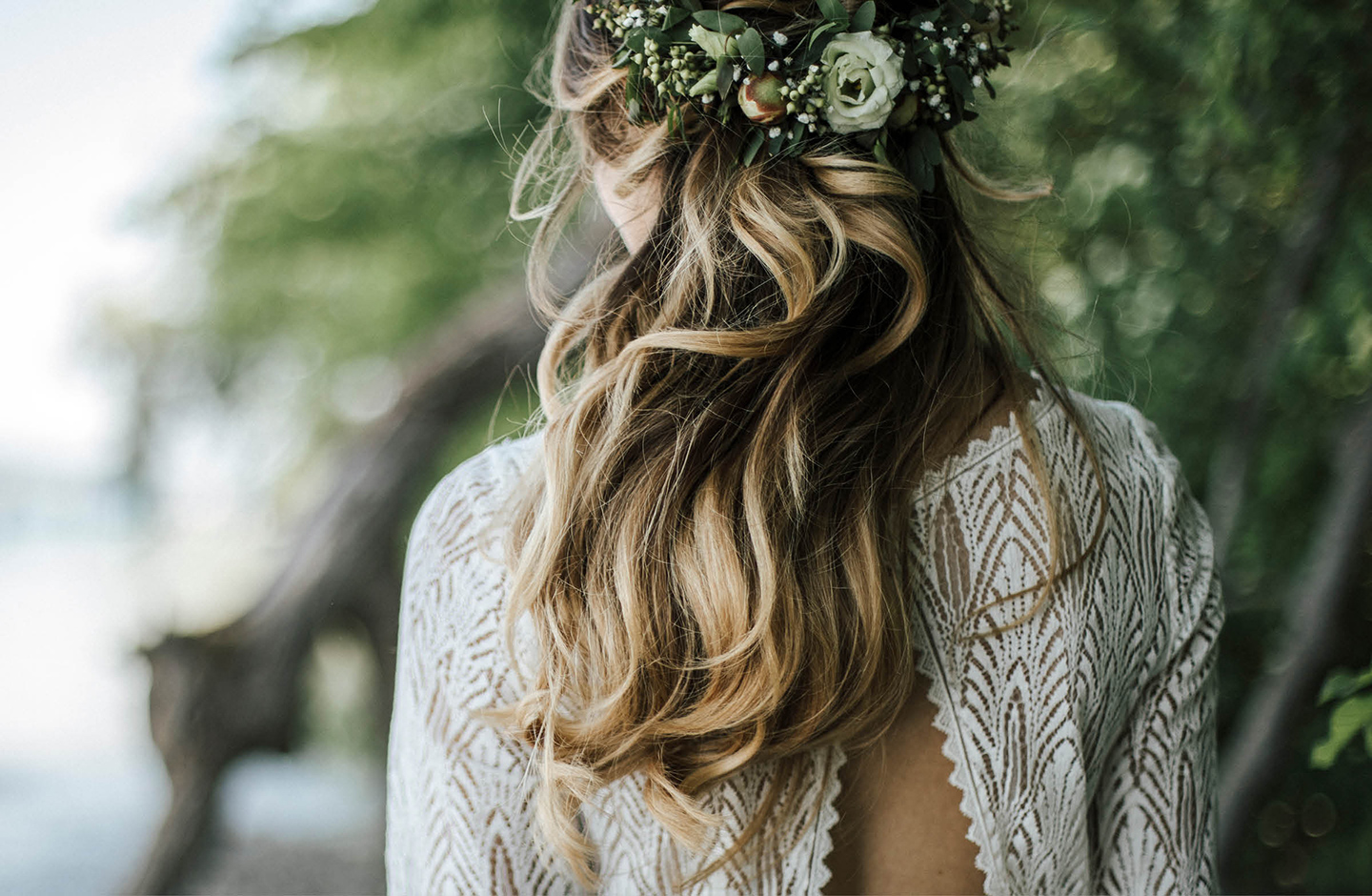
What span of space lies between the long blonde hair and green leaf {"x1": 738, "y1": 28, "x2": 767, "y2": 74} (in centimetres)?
4

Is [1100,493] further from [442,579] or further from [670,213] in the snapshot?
[442,579]

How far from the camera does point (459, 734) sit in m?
0.78

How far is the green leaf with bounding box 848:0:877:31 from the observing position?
2.41 ft

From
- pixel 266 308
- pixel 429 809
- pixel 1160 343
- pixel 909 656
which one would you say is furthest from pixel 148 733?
pixel 1160 343

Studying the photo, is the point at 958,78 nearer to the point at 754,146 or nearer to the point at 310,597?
the point at 754,146

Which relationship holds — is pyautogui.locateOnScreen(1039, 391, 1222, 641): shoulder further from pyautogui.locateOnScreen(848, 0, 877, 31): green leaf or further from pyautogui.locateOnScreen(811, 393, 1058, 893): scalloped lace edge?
pyautogui.locateOnScreen(848, 0, 877, 31): green leaf

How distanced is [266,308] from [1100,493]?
2.40 metres

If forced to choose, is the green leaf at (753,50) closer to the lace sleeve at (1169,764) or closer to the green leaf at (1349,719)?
the lace sleeve at (1169,764)

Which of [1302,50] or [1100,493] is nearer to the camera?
[1100,493]

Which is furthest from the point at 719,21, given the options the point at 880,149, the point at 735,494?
the point at 735,494

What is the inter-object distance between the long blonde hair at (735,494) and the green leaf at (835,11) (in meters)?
0.04

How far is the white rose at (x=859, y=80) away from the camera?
73 centimetres

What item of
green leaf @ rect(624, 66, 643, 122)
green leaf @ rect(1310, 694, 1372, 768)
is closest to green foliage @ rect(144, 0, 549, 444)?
green leaf @ rect(624, 66, 643, 122)

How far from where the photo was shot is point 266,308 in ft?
8.68
